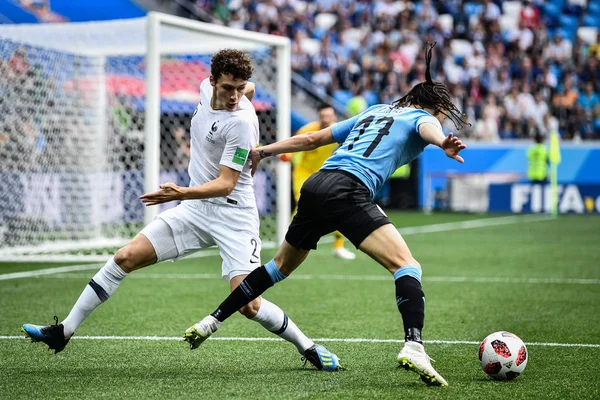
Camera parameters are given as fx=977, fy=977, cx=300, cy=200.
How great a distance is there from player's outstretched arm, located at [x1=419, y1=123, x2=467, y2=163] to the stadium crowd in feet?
70.1

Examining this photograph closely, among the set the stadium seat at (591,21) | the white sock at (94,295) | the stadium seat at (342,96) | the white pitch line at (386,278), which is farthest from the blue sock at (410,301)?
the stadium seat at (591,21)

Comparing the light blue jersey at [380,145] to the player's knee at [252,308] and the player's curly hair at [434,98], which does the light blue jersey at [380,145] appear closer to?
the player's curly hair at [434,98]

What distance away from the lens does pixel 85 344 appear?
7031mm

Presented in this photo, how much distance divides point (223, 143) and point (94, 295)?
1264mm

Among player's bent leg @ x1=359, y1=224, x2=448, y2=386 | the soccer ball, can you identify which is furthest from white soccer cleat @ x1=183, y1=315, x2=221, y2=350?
the soccer ball

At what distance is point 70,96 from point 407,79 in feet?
46.8

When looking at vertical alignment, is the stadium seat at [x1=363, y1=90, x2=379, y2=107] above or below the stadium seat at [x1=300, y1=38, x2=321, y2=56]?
below

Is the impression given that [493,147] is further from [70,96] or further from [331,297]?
[331,297]

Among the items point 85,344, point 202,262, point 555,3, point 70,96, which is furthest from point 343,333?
point 555,3

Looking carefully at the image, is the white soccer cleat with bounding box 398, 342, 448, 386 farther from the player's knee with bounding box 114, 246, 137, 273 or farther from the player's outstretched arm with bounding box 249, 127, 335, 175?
the player's knee with bounding box 114, 246, 137, 273

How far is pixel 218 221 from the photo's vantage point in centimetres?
631

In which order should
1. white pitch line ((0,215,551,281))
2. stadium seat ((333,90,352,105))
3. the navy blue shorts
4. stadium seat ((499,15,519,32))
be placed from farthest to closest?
stadium seat ((499,15,519,32))
stadium seat ((333,90,352,105))
white pitch line ((0,215,551,281))
the navy blue shorts

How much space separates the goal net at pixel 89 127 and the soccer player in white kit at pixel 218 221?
6.46 m

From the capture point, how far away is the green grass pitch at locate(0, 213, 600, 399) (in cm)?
553
